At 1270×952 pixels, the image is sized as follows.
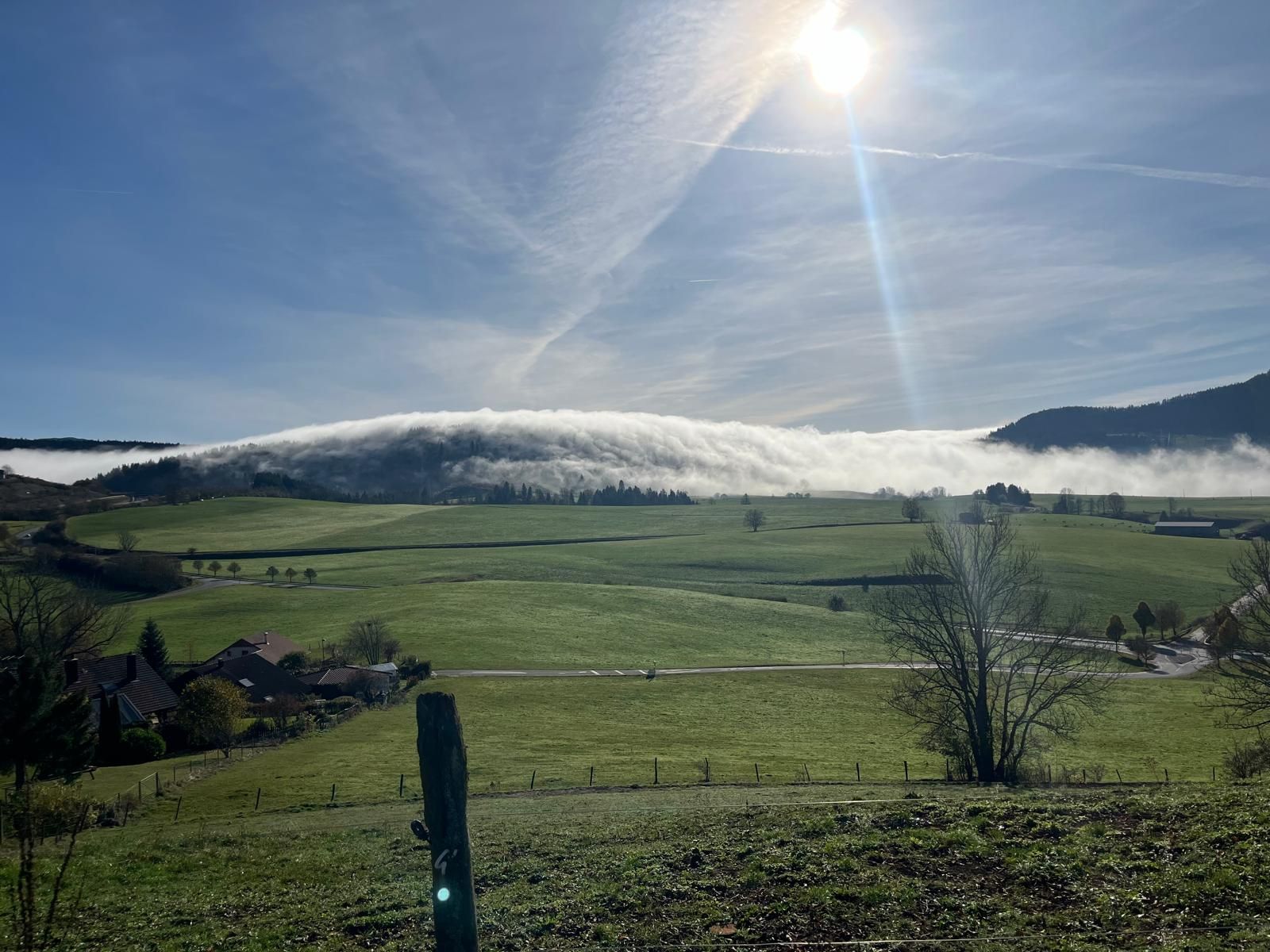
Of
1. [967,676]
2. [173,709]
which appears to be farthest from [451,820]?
[173,709]

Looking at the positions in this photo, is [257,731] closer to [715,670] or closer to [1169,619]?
[715,670]

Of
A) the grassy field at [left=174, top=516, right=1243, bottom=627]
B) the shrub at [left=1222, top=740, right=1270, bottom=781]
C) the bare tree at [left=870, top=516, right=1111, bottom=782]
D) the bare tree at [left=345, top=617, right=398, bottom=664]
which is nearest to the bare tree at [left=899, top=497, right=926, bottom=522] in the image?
the grassy field at [left=174, top=516, right=1243, bottom=627]

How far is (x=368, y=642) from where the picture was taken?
7800cm

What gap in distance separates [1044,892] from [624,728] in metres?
41.2

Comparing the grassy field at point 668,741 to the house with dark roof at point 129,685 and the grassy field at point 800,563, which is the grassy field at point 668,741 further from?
the grassy field at point 800,563

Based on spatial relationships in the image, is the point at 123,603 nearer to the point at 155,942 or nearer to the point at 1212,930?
the point at 155,942

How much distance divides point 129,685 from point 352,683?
19439mm

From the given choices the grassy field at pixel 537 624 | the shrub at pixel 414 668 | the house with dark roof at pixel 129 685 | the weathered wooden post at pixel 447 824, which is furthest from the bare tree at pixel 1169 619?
the house with dark roof at pixel 129 685

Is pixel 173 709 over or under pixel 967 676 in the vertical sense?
under

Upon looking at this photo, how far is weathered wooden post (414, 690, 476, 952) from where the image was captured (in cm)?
868

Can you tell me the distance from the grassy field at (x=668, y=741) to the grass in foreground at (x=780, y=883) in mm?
15484

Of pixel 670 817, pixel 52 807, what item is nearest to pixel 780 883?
pixel 670 817

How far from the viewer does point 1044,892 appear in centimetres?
1282

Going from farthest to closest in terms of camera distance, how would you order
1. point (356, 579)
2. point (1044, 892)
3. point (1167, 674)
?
point (356, 579), point (1167, 674), point (1044, 892)
